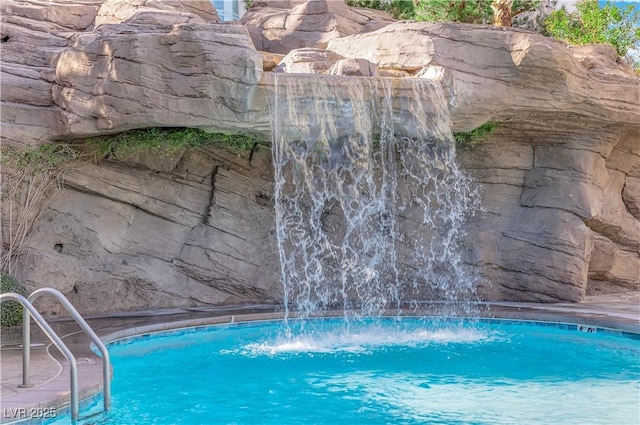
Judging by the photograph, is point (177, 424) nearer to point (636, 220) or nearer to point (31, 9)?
point (31, 9)

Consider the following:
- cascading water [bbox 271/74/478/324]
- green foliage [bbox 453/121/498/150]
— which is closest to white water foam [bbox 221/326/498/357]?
cascading water [bbox 271/74/478/324]

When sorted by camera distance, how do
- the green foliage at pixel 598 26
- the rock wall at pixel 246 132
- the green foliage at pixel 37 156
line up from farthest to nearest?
the green foliage at pixel 598 26 < the green foliage at pixel 37 156 < the rock wall at pixel 246 132

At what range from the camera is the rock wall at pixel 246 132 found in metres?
10.2

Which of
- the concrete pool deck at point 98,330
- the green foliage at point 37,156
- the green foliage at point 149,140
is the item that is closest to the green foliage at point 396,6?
the green foliage at point 149,140

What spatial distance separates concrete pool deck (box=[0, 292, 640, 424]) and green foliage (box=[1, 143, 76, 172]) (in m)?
2.14

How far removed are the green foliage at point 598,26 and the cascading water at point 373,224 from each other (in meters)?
9.46

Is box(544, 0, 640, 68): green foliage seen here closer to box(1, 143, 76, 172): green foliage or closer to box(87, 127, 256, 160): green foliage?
box(87, 127, 256, 160): green foliage

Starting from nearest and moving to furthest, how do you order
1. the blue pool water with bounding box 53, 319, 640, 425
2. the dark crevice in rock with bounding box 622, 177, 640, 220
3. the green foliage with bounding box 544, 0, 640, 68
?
1. the blue pool water with bounding box 53, 319, 640, 425
2. the dark crevice in rock with bounding box 622, 177, 640, 220
3. the green foliage with bounding box 544, 0, 640, 68

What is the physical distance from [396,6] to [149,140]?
10.6 metres

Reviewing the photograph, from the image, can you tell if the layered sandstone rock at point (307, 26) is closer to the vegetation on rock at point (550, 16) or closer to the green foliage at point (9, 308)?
the vegetation on rock at point (550, 16)

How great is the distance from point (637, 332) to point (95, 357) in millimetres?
6575

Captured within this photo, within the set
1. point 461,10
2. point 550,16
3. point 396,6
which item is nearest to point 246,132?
point 396,6

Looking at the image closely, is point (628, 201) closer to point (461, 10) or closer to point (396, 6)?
point (461, 10)

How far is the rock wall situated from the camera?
10.2m
